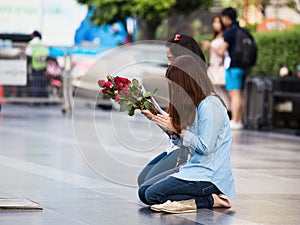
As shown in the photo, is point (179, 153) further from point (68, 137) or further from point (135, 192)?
point (68, 137)

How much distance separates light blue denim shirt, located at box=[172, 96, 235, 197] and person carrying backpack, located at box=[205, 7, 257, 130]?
1000cm

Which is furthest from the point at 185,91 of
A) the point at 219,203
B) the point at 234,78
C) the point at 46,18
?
the point at 46,18

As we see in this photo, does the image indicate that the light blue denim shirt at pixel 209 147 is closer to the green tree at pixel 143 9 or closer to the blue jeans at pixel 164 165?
the blue jeans at pixel 164 165

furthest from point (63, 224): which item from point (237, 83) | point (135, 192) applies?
point (237, 83)

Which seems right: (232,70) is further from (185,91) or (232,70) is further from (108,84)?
(185,91)

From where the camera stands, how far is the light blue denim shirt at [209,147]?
805cm

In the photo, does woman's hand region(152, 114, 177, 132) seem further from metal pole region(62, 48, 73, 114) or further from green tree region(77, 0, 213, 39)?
green tree region(77, 0, 213, 39)

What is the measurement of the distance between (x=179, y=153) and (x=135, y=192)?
2.67 ft

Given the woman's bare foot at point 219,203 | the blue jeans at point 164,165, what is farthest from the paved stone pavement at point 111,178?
the blue jeans at point 164,165

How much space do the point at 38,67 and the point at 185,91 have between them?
14682mm

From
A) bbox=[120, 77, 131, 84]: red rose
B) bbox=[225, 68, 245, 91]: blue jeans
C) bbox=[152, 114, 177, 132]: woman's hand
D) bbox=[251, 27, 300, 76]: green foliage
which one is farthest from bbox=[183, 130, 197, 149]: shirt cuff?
bbox=[251, 27, 300, 76]: green foliage

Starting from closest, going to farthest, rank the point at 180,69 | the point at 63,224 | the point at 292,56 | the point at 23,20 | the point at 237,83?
the point at 63,224 → the point at 180,69 → the point at 237,83 → the point at 292,56 → the point at 23,20

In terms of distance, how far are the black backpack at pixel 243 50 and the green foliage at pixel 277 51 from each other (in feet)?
4.87

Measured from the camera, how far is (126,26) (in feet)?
88.0
